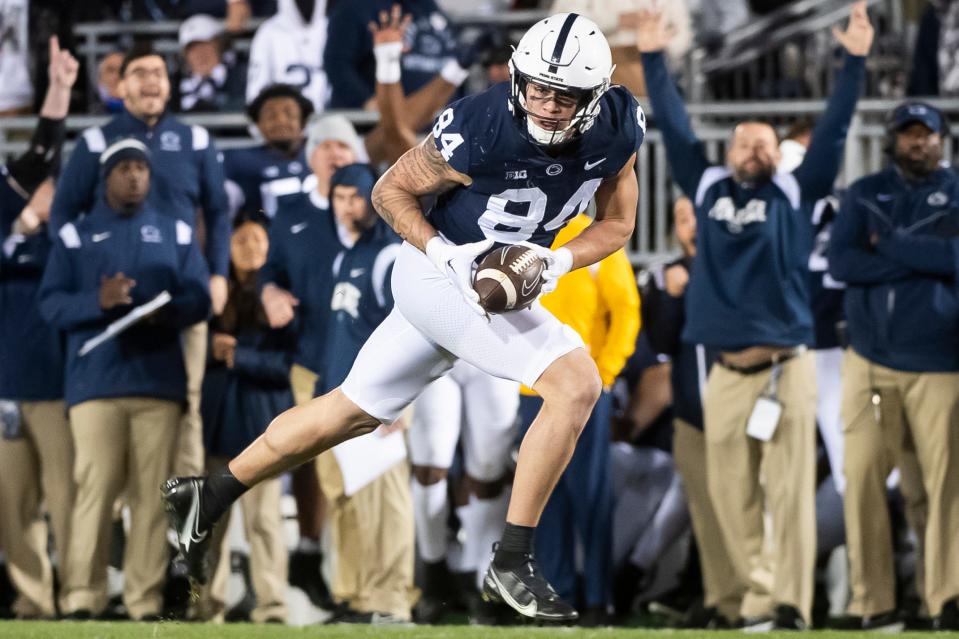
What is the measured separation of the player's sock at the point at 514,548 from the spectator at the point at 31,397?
12.4 ft

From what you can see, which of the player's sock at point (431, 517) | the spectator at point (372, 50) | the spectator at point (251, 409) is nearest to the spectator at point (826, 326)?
the player's sock at point (431, 517)

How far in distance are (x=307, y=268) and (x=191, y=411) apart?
0.96m

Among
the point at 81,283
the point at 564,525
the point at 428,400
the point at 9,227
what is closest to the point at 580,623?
the point at 564,525

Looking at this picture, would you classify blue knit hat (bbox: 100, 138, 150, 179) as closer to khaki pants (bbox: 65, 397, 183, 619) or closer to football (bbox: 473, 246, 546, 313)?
khaki pants (bbox: 65, 397, 183, 619)

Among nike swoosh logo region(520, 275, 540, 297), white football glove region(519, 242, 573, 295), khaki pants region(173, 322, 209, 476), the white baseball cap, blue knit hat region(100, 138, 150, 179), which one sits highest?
the white baseball cap

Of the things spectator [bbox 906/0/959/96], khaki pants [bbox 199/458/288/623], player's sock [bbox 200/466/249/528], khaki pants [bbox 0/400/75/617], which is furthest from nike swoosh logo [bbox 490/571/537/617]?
spectator [bbox 906/0/959/96]

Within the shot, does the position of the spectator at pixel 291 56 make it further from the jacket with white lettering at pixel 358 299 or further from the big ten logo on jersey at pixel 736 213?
the big ten logo on jersey at pixel 736 213

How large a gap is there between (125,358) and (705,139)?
350cm

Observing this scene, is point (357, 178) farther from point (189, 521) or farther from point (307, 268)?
point (189, 521)

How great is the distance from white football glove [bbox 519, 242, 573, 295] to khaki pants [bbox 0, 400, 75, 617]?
4.10 meters

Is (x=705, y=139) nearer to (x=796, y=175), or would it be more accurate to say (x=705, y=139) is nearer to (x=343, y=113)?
(x=796, y=175)

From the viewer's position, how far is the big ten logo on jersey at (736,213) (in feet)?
27.3

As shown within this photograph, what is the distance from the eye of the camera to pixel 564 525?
8.48 metres

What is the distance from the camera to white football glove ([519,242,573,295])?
5574mm
